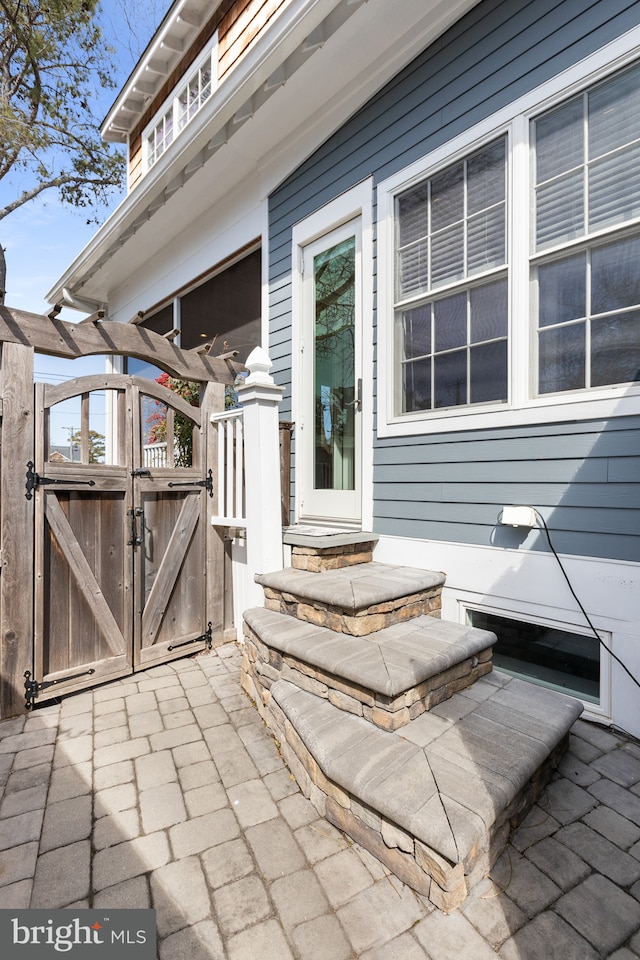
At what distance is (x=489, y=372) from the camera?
2.59 metres

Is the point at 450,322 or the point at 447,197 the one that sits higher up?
the point at 447,197

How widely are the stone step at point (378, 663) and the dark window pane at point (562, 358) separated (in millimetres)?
1312

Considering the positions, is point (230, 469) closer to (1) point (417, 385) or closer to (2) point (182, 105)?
(1) point (417, 385)

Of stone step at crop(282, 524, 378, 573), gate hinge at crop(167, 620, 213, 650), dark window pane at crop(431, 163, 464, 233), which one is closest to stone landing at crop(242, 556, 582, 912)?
stone step at crop(282, 524, 378, 573)

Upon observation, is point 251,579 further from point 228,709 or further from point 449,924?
point 449,924

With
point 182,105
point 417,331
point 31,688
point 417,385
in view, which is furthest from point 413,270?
point 182,105

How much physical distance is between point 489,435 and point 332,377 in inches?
56.7

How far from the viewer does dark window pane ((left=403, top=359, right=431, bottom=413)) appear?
290cm

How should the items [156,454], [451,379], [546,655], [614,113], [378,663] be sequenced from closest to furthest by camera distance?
[378,663] → [614,113] → [546,655] → [451,379] → [156,454]

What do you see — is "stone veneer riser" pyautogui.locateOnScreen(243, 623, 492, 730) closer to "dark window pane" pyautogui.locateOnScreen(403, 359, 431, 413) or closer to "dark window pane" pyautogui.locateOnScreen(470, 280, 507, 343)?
"dark window pane" pyautogui.locateOnScreen(403, 359, 431, 413)

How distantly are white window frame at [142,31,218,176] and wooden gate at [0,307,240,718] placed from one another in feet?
8.41

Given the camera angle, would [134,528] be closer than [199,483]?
Yes

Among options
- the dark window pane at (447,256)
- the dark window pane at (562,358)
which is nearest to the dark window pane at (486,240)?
the dark window pane at (447,256)

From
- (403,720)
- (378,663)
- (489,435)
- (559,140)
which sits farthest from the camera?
(489,435)
